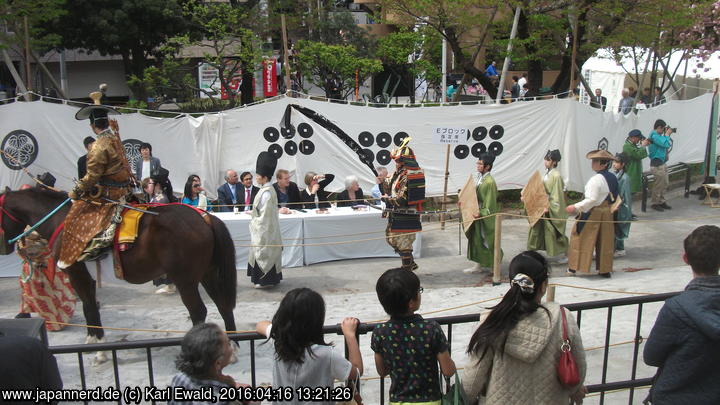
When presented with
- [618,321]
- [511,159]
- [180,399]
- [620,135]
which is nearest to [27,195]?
[180,399]

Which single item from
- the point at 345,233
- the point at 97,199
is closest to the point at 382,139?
the point at 345,233

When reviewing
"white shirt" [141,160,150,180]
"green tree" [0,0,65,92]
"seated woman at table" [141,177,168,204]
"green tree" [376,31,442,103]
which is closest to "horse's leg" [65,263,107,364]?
"seated woman at table" [141,177,168,204]

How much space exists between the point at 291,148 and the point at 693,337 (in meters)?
9.24

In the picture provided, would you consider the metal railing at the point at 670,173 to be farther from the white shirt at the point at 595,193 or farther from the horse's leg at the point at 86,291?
the horse's leg at the point at 86,291

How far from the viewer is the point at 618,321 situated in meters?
6.95

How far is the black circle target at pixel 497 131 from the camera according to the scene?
12469mm

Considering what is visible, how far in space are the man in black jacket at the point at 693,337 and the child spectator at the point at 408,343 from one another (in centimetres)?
105

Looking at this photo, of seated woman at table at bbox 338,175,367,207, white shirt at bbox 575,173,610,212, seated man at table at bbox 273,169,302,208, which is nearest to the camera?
white shirt at bbox 575,173,610,212

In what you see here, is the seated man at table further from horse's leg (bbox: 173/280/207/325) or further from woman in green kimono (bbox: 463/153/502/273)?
horse's leg (bbox: 173/280/207/325)

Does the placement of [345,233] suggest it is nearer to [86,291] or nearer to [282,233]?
[282,233]

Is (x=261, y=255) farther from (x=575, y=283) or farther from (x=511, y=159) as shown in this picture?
(x=511, y=159)

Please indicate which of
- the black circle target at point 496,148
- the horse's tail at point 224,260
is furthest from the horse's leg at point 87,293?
the black circle target at point 496,148

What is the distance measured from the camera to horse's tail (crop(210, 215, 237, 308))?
245 inches

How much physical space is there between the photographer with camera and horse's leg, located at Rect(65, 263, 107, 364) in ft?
35.4
